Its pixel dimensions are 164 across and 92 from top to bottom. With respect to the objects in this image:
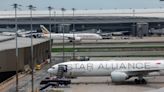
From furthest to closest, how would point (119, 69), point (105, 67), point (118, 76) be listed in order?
point (105, 67) < point (119, 69) < point (118, 76)

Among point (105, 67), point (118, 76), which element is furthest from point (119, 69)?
point (105, 67)

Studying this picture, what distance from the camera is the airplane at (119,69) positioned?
6506cm

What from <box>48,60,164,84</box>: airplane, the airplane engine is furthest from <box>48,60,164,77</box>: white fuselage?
the airplane engine

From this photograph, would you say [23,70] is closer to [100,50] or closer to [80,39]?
[100,50]

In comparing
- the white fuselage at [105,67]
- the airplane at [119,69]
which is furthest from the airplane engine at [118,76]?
the white fuselage at [105,67]

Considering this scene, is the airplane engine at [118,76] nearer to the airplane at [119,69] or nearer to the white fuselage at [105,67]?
the airplane at [119,69]

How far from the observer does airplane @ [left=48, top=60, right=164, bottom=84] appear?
65062mm

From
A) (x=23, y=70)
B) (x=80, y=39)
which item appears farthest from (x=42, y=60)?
(x=80, y=39)

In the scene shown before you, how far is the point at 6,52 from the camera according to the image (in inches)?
2781

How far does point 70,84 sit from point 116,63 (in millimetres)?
7413

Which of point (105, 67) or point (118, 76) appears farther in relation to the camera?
point (105, 67)

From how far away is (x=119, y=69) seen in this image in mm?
66312

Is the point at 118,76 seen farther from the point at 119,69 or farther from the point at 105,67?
the point at 105,67

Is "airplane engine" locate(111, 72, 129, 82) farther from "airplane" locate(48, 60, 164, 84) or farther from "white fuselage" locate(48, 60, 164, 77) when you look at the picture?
"white fuselage" locate(48, 60, 164, 77)
